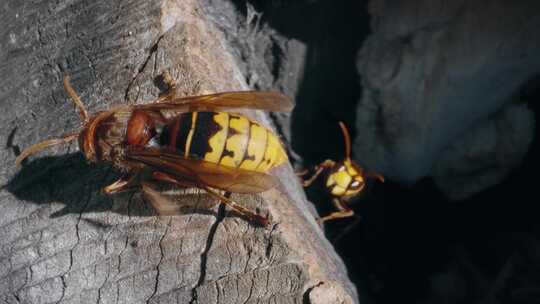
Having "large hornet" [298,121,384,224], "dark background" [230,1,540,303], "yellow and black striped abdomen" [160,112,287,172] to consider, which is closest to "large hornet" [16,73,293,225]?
"yellow and black striped abdomen" [160,112,287,172]

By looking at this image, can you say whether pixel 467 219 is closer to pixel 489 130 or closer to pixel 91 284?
pixel 489 130

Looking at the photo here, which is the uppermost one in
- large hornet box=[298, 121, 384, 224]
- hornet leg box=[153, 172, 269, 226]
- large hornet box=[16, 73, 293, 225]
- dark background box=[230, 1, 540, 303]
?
large hornet box=[16, 73, 293, 225]

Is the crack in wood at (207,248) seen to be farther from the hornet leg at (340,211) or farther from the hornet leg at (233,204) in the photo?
the hornet leg at (340,211)

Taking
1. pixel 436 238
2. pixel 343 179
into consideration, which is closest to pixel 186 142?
pixel 343 179

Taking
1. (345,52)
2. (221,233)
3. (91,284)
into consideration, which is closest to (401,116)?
(345,52)

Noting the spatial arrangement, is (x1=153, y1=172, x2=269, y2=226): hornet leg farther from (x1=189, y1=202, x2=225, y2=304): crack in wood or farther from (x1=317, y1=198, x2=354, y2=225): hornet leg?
(x1=317, y1=198, x2=354, y2=225): hornet leg

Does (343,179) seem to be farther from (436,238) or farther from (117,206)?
(117,206)
